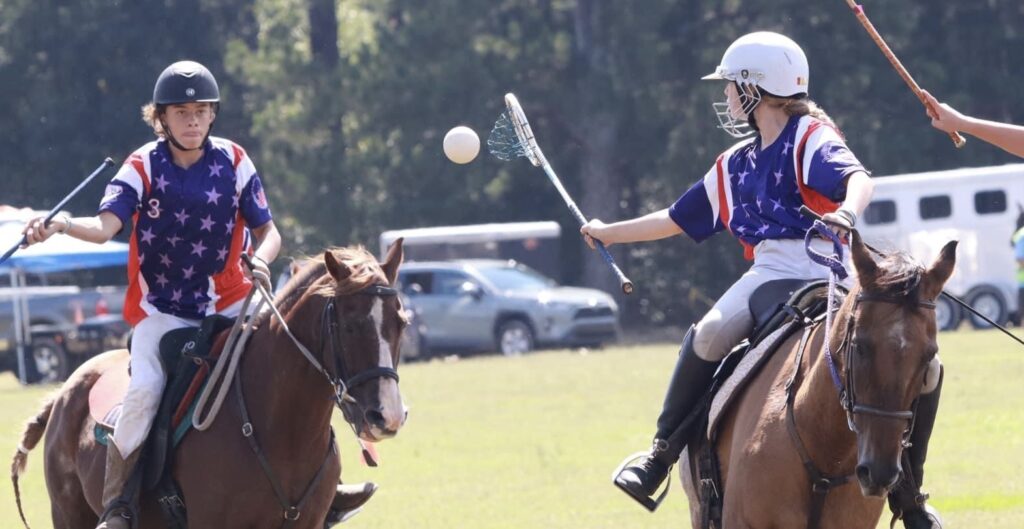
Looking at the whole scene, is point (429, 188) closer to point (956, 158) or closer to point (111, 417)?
point (956, 158)

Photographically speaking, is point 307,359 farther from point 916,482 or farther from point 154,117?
point 916,482

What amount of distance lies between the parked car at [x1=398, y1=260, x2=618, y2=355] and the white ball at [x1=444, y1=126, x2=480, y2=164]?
25.3 metres

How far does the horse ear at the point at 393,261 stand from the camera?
23.8 feet

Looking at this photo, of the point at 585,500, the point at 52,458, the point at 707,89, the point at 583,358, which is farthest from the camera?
the point at 707,89

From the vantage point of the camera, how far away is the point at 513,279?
34344 millimetres

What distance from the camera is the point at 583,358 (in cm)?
2980

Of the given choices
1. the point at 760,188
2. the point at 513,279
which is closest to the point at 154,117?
the point at 760,188

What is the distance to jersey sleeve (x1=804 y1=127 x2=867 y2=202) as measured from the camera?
6.36m

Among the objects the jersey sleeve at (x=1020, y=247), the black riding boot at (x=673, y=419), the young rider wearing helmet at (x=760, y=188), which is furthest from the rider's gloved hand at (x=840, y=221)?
the jersey sleeve at (x=1020, y=247)

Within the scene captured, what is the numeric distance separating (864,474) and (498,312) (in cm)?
2820

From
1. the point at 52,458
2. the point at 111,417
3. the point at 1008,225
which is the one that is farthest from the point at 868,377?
the point at 1008,225

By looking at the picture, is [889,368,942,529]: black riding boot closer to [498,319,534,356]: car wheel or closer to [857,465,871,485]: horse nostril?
[857,465,871,485]: horse nostril

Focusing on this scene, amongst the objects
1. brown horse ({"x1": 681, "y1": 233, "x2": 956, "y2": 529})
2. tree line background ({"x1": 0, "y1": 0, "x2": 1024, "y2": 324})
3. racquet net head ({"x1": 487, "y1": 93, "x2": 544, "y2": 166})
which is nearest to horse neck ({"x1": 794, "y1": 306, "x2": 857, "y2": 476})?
brown horse ({"x1": 681, "y1": 233, "x2": 956, "y2": 529})

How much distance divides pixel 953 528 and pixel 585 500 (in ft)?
10.3
